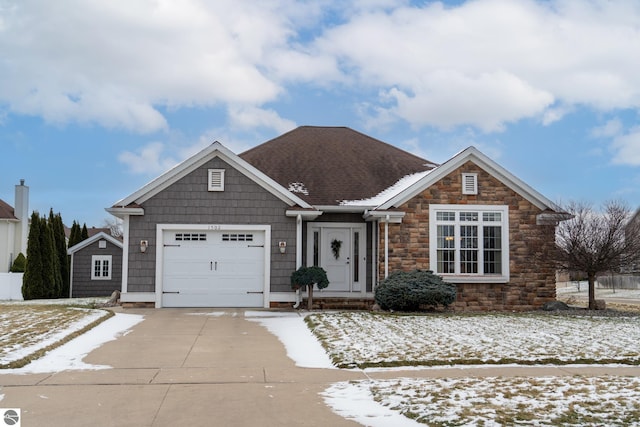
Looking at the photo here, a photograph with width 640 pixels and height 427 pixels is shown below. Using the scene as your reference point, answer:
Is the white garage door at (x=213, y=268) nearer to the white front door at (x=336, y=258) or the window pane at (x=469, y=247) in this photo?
the white front door at (x=336, y=258)

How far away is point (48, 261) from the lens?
29266 millimetres

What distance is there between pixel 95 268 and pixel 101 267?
0.27 m

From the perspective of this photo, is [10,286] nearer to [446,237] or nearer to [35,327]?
[35,327]

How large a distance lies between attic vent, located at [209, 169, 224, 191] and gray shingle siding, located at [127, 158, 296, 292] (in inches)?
4.3

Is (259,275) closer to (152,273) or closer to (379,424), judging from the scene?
(152,273)

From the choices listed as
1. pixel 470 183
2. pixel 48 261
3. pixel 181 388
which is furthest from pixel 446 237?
pixel 48 261

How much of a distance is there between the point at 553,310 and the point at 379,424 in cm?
1257

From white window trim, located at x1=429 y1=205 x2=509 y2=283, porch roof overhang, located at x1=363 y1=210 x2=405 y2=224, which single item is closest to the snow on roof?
porch roof overhang, located at x1=363 y1=210 x2=405 y2=224

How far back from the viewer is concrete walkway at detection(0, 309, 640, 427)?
6.25m

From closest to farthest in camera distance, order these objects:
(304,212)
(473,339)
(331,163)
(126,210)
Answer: (473,339) < (126,210) < (304,212) < (331,163)

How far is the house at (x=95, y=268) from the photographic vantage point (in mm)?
29438

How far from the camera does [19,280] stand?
96.3ft

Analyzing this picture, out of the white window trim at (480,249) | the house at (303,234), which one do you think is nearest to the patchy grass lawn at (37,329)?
the house at (303,234)

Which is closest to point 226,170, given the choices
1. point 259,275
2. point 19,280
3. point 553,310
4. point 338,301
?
point 259,275
